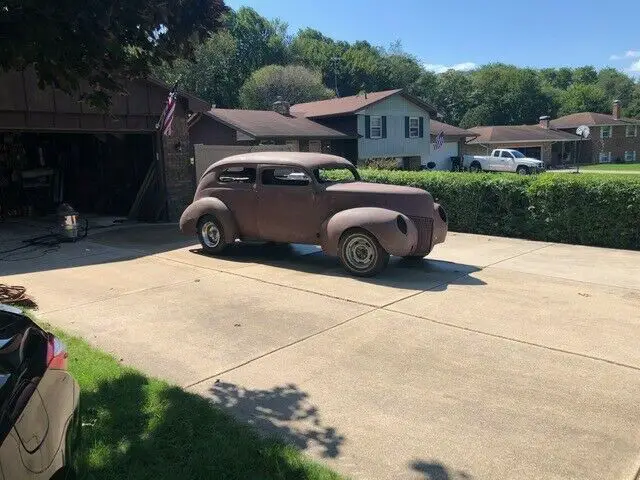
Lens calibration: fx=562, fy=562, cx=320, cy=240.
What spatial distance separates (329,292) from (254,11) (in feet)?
242

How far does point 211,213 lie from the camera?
31.0ft

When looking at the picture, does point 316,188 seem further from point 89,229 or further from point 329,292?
point 89,229

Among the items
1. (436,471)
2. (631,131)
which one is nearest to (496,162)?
(631,131)

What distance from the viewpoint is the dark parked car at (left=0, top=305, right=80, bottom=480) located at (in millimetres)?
2185

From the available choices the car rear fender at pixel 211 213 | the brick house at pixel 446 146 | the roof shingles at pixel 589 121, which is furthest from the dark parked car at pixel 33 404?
the roof shingles at pixel 589 121

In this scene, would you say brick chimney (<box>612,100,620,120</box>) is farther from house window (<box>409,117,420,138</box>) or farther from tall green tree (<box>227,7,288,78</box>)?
tall green tree (<box>227,7,288,78</box>)

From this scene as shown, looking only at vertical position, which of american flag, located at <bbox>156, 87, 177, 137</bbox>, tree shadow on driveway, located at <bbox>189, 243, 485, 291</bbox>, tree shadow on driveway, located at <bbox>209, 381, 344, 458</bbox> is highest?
american flag, located at <bbox>156, 87, 177, 137</bbox>

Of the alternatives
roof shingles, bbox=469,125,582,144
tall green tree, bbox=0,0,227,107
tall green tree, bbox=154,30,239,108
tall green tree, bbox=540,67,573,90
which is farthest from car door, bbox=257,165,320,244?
tall green tree, bbox=540,67,573,90

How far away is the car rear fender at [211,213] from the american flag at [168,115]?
4.30m

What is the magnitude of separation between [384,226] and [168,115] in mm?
7654

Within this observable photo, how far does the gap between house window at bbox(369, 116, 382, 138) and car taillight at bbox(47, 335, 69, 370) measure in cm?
3042

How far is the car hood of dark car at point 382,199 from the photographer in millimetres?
8086

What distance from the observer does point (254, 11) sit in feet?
242

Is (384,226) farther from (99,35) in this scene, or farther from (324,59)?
(324,59)
